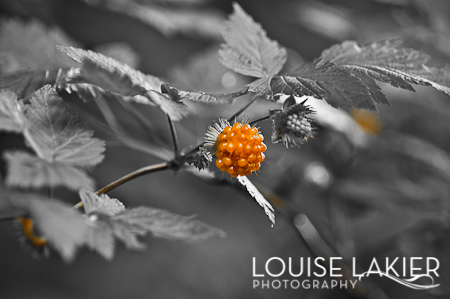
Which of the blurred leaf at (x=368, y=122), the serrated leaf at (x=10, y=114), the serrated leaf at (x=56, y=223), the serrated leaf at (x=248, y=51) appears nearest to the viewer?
the serrated leaf at (x=56, y=223)

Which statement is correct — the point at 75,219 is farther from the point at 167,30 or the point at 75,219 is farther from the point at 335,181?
the point at 335,181

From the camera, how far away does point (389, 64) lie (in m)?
0.47

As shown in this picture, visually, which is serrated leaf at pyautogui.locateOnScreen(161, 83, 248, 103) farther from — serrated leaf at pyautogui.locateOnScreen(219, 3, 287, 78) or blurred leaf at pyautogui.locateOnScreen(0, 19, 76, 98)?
blurred leaf at pyautogui.locateOnScreen(0, 19, 76, 98)

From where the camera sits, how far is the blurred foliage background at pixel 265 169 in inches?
39.9

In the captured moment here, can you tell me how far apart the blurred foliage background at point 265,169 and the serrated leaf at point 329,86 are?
4.4 inches

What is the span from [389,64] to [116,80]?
36cm

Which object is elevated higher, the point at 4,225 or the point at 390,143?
the point at 390,143

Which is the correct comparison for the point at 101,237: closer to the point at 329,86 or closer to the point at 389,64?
the point at 329,86

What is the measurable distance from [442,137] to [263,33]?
120 cm

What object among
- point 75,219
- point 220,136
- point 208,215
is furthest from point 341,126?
point 208,215

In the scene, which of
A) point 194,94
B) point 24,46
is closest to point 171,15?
point 24,46

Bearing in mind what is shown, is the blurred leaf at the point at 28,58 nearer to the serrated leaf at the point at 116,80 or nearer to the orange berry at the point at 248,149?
the serrated leaf at the point at 116,80

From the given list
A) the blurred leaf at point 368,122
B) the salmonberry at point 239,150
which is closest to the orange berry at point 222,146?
the salmonberry at point 239,150

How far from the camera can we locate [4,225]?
1.56 metres
